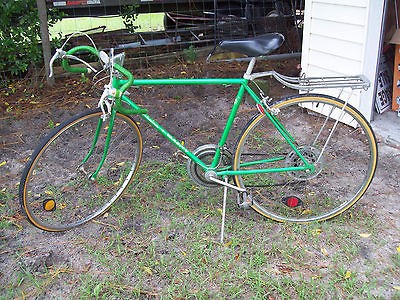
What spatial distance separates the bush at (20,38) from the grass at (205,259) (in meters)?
2.33

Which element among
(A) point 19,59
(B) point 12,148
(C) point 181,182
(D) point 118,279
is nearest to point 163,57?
(A) point 19,59

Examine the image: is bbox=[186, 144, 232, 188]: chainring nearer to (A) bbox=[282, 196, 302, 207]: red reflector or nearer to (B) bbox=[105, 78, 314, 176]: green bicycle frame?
(B) bbox=[105, 78, 314, 176]: green bicycle frame

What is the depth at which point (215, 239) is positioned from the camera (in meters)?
2.53

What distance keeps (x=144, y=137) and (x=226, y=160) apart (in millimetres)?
1374

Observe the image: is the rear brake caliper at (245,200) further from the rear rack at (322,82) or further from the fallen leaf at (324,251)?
the rear rack at (322,82)

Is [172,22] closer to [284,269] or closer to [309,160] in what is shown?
[309,160]

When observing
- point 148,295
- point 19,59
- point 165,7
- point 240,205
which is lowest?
point 148,295

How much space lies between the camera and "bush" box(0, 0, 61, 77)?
4.47m

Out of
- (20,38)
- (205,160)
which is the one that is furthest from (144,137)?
(20,38)

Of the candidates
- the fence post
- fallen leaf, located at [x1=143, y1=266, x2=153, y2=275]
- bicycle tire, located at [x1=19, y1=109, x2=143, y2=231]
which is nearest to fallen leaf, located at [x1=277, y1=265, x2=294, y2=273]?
fallen leaf, located at [x1=143, y1=266, x2=153, y2=275]

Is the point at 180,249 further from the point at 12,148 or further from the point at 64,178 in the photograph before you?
the point at 12,148

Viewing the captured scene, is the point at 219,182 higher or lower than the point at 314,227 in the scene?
higher

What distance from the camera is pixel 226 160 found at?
259cm

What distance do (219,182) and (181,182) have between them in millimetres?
651
